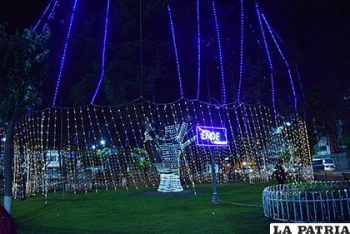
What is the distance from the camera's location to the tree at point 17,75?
10.3m

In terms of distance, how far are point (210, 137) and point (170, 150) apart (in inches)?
226

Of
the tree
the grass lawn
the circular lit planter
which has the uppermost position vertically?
the tree

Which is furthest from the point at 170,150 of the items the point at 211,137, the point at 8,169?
the point at 8,169

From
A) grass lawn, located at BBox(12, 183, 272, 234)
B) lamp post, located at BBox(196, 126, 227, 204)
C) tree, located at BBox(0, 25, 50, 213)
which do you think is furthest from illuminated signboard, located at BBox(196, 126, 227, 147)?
tree, located at BBox(0, 25, 50, 213)

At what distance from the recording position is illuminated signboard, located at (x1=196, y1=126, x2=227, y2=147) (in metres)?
14.1

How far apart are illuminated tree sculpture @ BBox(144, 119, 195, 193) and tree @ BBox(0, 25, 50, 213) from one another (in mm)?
9625

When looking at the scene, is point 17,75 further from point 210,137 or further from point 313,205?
point 313,205

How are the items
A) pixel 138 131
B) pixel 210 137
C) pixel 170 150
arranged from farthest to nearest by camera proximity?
pixel 138 131, pixel 170 150, pixel 210 137

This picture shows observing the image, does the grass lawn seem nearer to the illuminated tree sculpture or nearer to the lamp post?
the lamp post

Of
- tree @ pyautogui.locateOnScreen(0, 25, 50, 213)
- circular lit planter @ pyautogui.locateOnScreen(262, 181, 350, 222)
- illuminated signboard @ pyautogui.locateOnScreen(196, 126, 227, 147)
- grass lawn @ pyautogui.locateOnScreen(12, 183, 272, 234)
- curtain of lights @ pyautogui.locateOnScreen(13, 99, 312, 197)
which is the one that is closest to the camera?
circular lit planter @ pyautogui.locateOnScreen(262, 181, 350, 222)

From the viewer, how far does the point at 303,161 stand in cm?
2503

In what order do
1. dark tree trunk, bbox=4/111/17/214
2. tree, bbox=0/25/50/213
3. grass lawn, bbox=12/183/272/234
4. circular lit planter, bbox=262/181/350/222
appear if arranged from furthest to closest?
dark tree trunk, bbox=4/111/17/214 → tree, bbox=0/25/50/213 → grass lawn, bbox=12/183/272/234 → circular lit planter, bbox=262/181/350/222

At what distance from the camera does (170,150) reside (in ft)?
64.9

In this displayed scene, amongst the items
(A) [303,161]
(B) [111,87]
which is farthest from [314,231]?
(A) [303,161]
